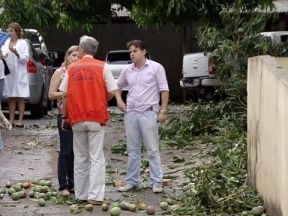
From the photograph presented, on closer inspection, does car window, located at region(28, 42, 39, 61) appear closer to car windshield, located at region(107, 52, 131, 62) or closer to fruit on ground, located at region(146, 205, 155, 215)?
car windshield, located at region(107, 52, 131, 62)

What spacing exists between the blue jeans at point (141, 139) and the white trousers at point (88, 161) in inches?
28.5

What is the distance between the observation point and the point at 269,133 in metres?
7.44

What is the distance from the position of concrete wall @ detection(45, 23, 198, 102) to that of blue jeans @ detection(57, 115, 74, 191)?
66.2 feet

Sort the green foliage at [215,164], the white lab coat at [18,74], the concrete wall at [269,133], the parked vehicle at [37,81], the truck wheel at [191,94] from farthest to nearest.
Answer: the truck wheel at [191,94] → the parked vehicle at [37,81] → the white lab coat at [18,74] → the green foliage at [215,164] → the concrete wall at [269,133]

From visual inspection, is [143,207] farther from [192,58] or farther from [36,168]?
[192,58]

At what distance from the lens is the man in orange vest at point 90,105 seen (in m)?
8.48

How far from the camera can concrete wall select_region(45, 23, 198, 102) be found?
29375 millimetres

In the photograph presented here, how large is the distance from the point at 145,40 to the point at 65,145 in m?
20.6

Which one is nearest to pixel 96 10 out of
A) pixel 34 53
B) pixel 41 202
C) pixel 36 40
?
pixel 34 53

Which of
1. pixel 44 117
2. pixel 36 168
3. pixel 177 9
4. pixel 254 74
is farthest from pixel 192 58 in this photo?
pixel 254 74

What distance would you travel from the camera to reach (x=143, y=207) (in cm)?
834

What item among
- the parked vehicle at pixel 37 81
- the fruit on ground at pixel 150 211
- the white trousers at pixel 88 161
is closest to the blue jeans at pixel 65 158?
the white trousers at pixel 88 161

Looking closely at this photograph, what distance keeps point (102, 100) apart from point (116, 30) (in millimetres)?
21177

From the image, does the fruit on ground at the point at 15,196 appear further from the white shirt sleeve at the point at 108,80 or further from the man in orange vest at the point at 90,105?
the white shirt sleeve at the point at 108,80
